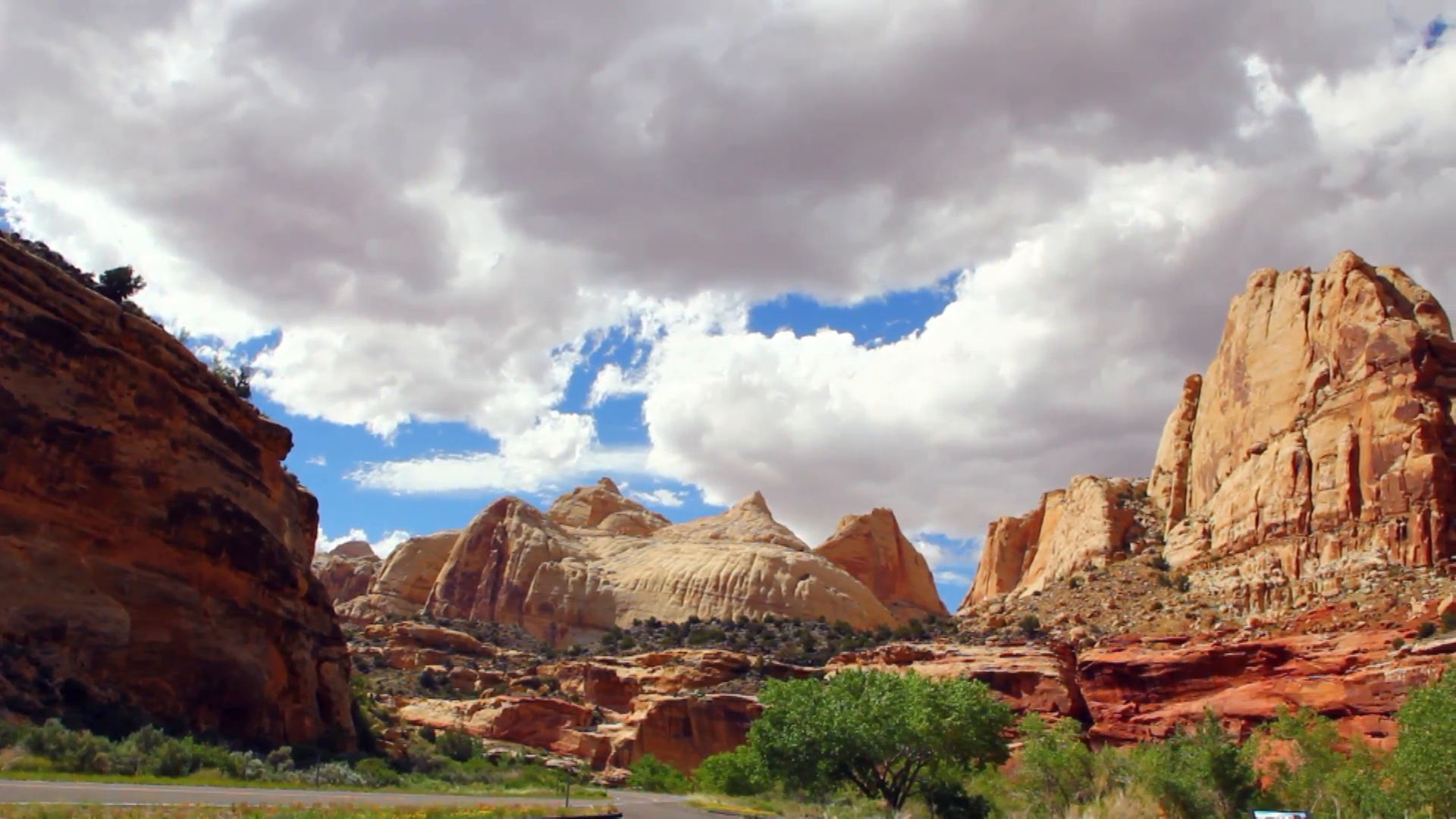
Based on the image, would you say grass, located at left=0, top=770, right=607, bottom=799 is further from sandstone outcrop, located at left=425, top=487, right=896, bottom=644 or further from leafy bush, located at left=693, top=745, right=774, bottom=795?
sandstone outcrop, located at left=425, top=487, right=896, bottom=644

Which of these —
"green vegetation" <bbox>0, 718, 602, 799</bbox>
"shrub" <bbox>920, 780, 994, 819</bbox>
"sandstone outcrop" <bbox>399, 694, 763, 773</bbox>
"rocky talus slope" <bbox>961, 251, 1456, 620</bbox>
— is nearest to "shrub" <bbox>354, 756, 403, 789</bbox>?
"green vegetation" <bbox>0, 718, 602, 799</bbox>

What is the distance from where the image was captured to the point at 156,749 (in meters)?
30.7

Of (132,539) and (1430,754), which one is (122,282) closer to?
(132,539)

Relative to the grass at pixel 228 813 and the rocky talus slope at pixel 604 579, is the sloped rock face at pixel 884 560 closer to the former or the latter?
the rocky talus slope at pixel 604 579

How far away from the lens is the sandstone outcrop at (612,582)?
10619 centimetres

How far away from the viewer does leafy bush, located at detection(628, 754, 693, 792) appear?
59406 mm

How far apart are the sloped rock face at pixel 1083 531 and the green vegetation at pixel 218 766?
44.0m

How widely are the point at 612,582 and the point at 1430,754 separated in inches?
3583

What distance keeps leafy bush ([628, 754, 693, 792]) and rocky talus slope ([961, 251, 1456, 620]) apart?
108ft

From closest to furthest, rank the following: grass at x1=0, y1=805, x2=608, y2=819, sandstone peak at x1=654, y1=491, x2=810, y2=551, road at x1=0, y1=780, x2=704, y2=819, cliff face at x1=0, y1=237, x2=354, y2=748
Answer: grass at x1=0, y1=805, x2=608, y2=819
road at x1=0, y1=780, x2=704, y2=819
cliff face at x1=0, y1=237, x2=354, y2=748
sandstone peak at x1=654, y1=491, x2=810, y2=551

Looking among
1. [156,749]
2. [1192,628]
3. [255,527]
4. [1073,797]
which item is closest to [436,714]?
[255,527]

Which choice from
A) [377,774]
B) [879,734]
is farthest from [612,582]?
[879,734]

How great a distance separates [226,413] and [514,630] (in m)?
63.9

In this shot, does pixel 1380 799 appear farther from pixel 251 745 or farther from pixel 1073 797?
pixel 251 745
